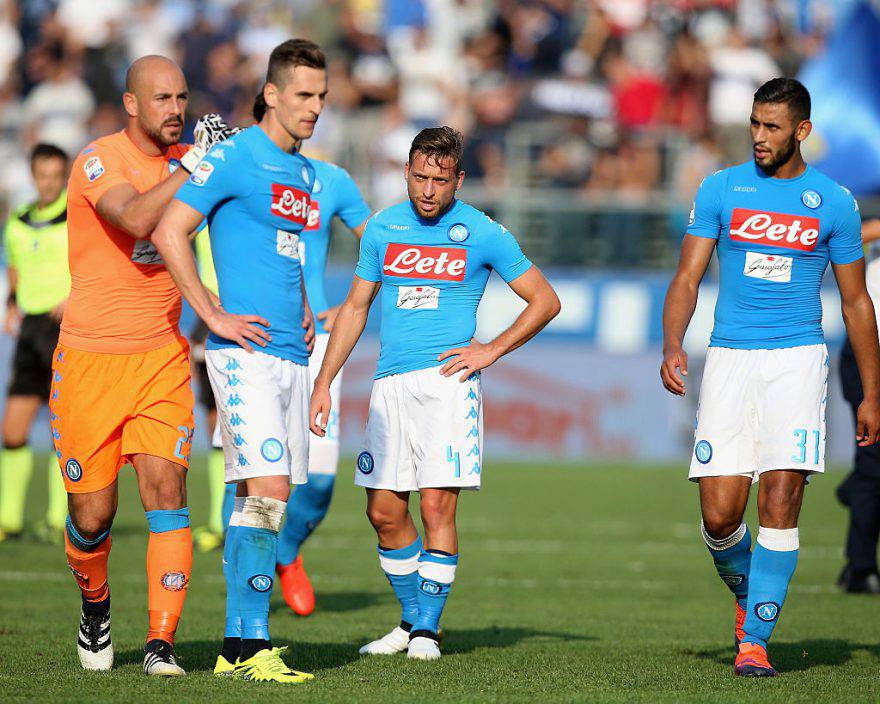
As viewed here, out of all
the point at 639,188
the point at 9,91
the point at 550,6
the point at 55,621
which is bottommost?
the point at 55,621

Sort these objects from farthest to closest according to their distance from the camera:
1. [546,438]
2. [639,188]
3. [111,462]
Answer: [639,188]
[546,438]
[111,462]

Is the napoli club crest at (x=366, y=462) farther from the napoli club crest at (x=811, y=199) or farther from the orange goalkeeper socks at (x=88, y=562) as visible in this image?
the napoli club crest at (x=811, y=199)

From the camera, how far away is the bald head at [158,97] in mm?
6195

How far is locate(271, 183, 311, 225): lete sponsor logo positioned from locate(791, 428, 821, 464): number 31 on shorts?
2509 mm

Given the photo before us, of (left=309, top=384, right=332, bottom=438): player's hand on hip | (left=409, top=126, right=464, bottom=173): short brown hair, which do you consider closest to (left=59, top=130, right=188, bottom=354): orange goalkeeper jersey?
(left=309, top=384, right=332, bottom=438): player's hand on hip

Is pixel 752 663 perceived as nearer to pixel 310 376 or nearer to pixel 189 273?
pixel 189 273

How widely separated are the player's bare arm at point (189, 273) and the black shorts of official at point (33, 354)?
→ 594 centimetres

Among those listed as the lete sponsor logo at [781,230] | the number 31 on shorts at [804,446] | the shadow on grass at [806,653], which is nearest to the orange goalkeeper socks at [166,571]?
the shadow on grass at [806,653]

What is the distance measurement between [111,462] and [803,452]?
10.5ft

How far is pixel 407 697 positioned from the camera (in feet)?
18.6

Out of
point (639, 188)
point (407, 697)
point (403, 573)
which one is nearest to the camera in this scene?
point (407, 697)

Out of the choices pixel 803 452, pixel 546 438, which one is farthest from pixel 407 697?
pixel 546 438

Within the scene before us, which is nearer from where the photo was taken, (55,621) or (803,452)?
(803,452)

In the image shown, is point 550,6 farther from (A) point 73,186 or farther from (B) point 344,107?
(A) point 73,186
